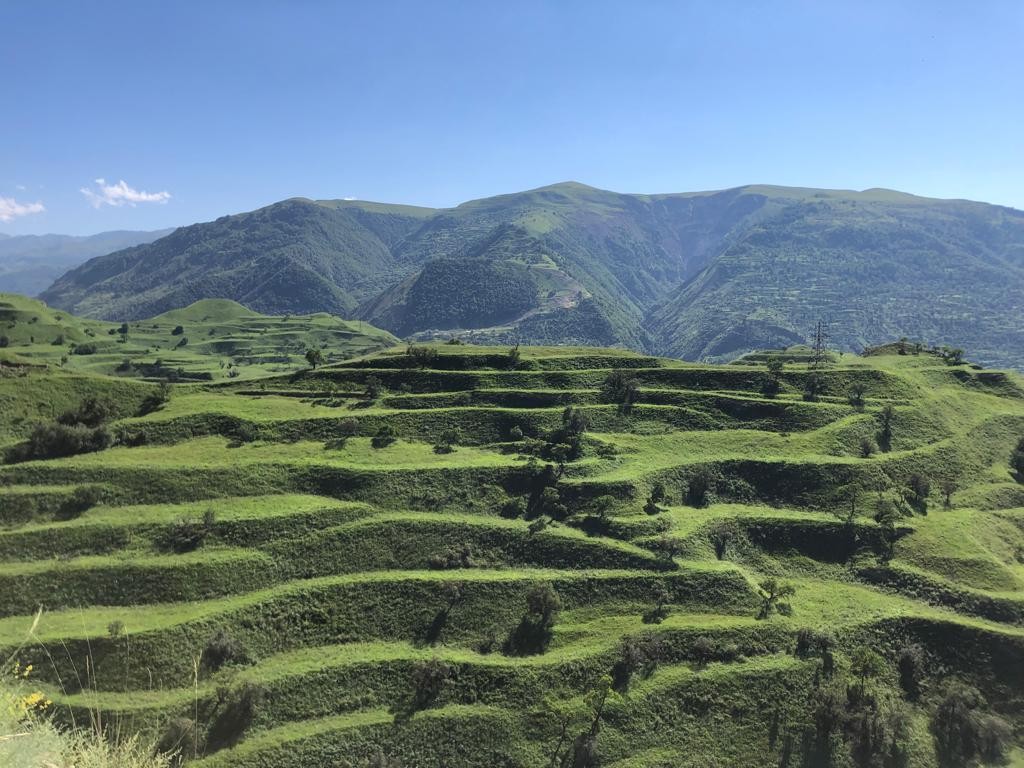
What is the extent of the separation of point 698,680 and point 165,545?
67.5 metres

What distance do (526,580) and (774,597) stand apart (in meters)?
32.0

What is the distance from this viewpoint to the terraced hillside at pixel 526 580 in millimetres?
58688

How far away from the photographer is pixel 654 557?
79062 millimetres

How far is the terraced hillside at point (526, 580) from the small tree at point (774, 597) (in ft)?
0.99

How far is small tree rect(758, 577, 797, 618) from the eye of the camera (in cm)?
7212

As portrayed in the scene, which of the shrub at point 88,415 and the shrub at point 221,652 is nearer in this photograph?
the shrub at point 221,652

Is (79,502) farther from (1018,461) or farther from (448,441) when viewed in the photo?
(1018,461)

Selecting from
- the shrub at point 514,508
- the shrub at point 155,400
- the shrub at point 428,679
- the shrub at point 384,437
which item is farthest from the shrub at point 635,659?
the shrub at point 155,400

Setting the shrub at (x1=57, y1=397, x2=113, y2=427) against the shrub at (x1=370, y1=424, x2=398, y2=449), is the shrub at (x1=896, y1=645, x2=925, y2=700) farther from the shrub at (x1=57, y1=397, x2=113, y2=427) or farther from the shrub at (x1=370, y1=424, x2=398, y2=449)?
the shrub at (x1=57, y1=397, x2=113, y2=427)

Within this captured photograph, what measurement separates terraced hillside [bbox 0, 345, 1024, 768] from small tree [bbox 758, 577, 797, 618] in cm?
30

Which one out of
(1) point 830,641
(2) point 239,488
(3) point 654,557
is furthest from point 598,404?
(2) point 239,488

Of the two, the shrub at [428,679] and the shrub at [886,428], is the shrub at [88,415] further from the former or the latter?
the shrub at [886,428]

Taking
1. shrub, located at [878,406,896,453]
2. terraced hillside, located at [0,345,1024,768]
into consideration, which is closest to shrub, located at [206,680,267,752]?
terraced hillside, located at [0,345,1024,768]

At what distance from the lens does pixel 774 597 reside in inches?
2874
